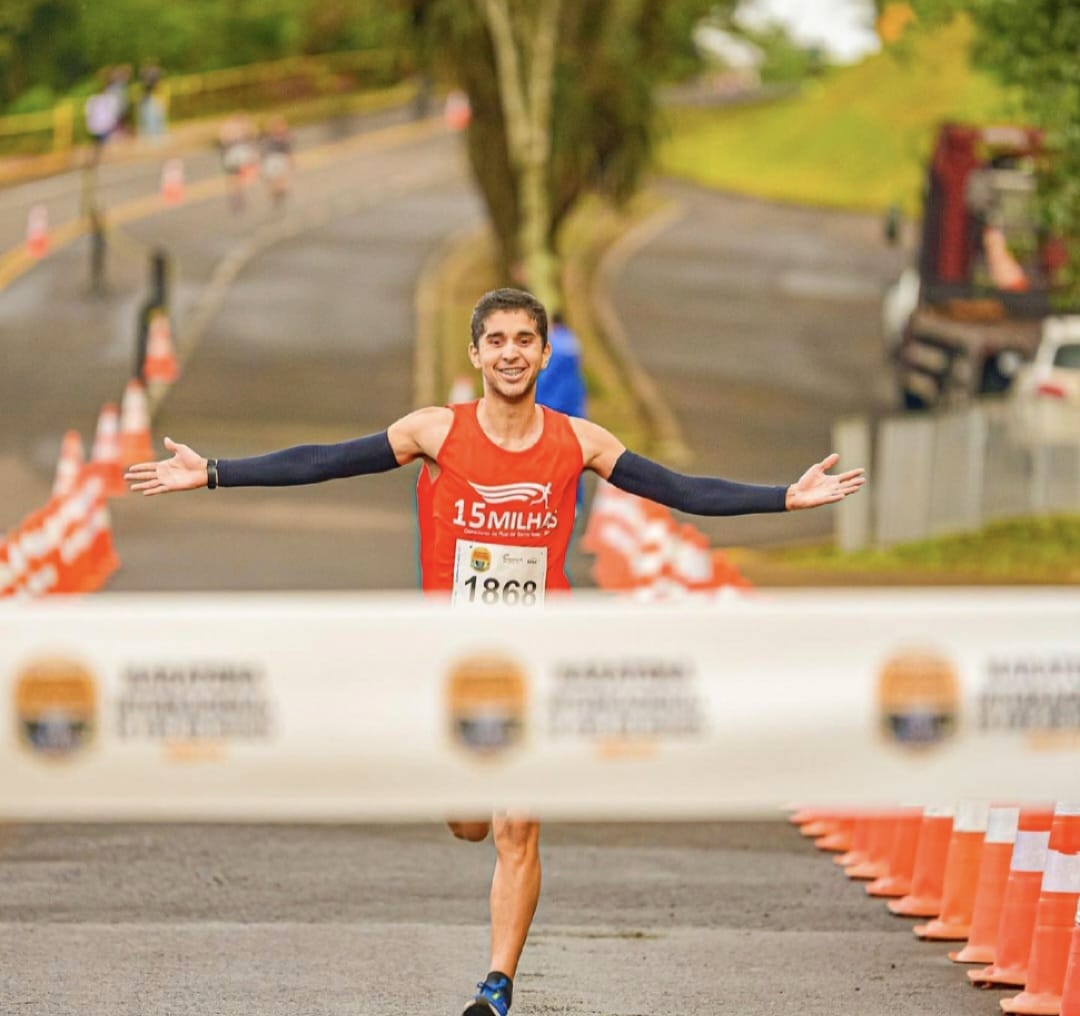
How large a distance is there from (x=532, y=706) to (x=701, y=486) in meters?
2.13

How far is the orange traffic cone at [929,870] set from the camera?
31.2 ft

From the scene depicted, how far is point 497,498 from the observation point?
289 inches

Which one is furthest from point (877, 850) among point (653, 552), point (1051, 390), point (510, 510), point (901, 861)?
point (1051, 390)

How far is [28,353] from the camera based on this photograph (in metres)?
37.7

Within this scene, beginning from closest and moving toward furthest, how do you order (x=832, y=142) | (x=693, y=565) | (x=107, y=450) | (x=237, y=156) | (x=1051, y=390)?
(x=693, y=565) < (x=107, y=450) < (x=1051, y=390) < (x=237, y=156) < (x=832, y=142)

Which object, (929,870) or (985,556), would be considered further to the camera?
(985,556)

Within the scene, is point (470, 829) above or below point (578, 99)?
below

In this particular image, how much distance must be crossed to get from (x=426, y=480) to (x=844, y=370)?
3527 cm

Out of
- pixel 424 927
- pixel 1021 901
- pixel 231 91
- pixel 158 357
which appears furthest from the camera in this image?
pixel 231 91

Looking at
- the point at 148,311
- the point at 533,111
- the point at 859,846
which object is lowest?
the point at 859,846

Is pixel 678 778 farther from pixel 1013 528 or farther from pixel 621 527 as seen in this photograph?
pixel 1013 528

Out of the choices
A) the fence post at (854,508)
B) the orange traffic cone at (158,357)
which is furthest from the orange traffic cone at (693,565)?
the orange traffic cone at (158,357)

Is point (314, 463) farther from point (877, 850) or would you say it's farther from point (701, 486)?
point (877, 850)

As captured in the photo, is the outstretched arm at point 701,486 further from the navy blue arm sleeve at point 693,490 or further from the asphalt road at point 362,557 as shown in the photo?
the asphalt road at point 362,557
